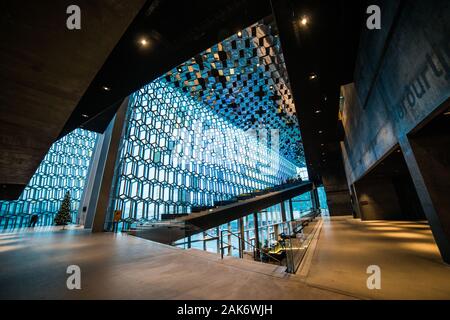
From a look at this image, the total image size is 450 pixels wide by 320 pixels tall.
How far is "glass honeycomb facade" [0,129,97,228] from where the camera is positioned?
18.8 m

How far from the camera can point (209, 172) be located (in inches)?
841

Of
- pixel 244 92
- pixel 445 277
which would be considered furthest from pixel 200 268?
pixel 244 92

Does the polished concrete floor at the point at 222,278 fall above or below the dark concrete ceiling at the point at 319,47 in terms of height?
below

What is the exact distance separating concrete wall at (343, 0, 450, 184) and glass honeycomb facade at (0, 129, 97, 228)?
2940 centimetres

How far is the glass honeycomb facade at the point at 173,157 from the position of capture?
13445 mm

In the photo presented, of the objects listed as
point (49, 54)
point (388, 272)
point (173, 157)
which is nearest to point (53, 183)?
point (173, 157)

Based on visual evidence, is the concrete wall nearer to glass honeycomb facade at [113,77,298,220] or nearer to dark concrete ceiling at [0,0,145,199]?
dark concrete ceiling at [0,0,145,199]

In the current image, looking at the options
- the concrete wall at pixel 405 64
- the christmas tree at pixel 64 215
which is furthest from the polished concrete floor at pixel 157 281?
the christmas tree at pixel 64 215

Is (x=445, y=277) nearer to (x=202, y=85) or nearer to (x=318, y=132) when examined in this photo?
(x=318, y=132)

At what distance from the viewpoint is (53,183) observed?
2097 centimetres

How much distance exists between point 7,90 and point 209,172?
60.0 ft

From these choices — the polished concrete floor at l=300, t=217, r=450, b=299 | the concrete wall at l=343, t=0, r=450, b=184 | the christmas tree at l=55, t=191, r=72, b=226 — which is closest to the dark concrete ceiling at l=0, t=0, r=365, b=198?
the concrete wall at l=343, t=0, r=450, b=184

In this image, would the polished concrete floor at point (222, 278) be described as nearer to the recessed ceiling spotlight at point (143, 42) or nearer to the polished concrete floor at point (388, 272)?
the polished concrete floor at point (388, 272)

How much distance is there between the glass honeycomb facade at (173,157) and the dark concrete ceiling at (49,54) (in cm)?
884
